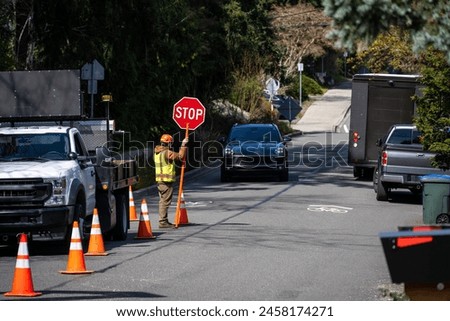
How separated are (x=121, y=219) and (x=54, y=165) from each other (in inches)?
98.6

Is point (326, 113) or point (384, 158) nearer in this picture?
point (384, 158)

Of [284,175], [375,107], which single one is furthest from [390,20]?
[284,175]

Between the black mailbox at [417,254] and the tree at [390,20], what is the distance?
1.71 meters

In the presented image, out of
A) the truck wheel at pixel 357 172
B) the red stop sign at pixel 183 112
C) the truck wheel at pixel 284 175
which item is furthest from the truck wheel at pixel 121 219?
the truck wheel at pixel 357 172

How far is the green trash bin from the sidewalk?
4732 cm

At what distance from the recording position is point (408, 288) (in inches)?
436

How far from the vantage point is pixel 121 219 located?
20438 mm

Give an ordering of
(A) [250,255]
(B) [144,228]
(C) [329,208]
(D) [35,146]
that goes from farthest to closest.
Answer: (C) [329,208] < (B) [144,228] < (D) [35,146] < (A) [250,255]

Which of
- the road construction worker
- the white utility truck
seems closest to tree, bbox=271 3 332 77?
the road construction worker

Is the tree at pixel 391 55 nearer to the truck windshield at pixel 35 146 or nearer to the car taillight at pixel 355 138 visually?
the car taillight at pixel 355 138

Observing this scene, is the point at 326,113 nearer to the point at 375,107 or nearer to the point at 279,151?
the point at 279,151

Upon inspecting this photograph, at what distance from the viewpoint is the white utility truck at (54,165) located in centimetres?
1769

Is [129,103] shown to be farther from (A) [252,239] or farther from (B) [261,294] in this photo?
(B) [261,294]

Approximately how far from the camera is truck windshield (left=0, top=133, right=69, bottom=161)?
18.9 m
